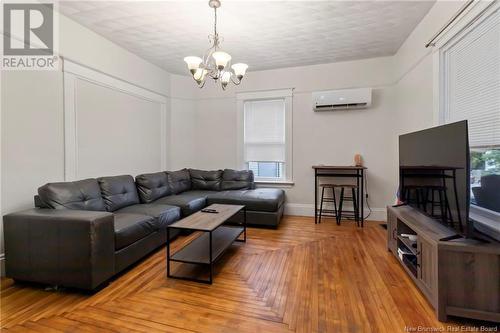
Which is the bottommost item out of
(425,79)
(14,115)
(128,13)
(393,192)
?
(393,192)

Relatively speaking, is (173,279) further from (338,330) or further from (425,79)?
(425,79)

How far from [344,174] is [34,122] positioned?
436cm

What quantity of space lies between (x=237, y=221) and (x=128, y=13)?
10.3 ft

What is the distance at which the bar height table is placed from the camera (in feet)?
13.2

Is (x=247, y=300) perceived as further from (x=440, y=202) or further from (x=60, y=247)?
(x=440, y=202)

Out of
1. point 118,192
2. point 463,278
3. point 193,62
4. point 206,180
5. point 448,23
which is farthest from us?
point 206,180

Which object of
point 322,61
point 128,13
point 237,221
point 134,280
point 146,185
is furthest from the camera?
point 322,61

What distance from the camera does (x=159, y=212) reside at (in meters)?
2.93

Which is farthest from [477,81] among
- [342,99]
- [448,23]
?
[342,99]

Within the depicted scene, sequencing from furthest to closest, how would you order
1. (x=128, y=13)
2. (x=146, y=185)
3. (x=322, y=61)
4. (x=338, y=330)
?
(x=322, y=61) → (x=146, y=185) → (x=128, y=13) → (x=338, y=330)

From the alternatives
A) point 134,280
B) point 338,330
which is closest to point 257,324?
point 338,330

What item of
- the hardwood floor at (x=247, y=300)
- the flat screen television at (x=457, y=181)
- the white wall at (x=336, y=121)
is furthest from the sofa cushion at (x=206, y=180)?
the flat screen television at (x=457, y=181)

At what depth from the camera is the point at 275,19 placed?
2.84 metres

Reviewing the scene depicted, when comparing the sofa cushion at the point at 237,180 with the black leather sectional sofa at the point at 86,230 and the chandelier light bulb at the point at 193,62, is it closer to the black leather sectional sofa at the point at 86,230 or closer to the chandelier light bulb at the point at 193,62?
the black leather sectional sofa at the point at 86,230
